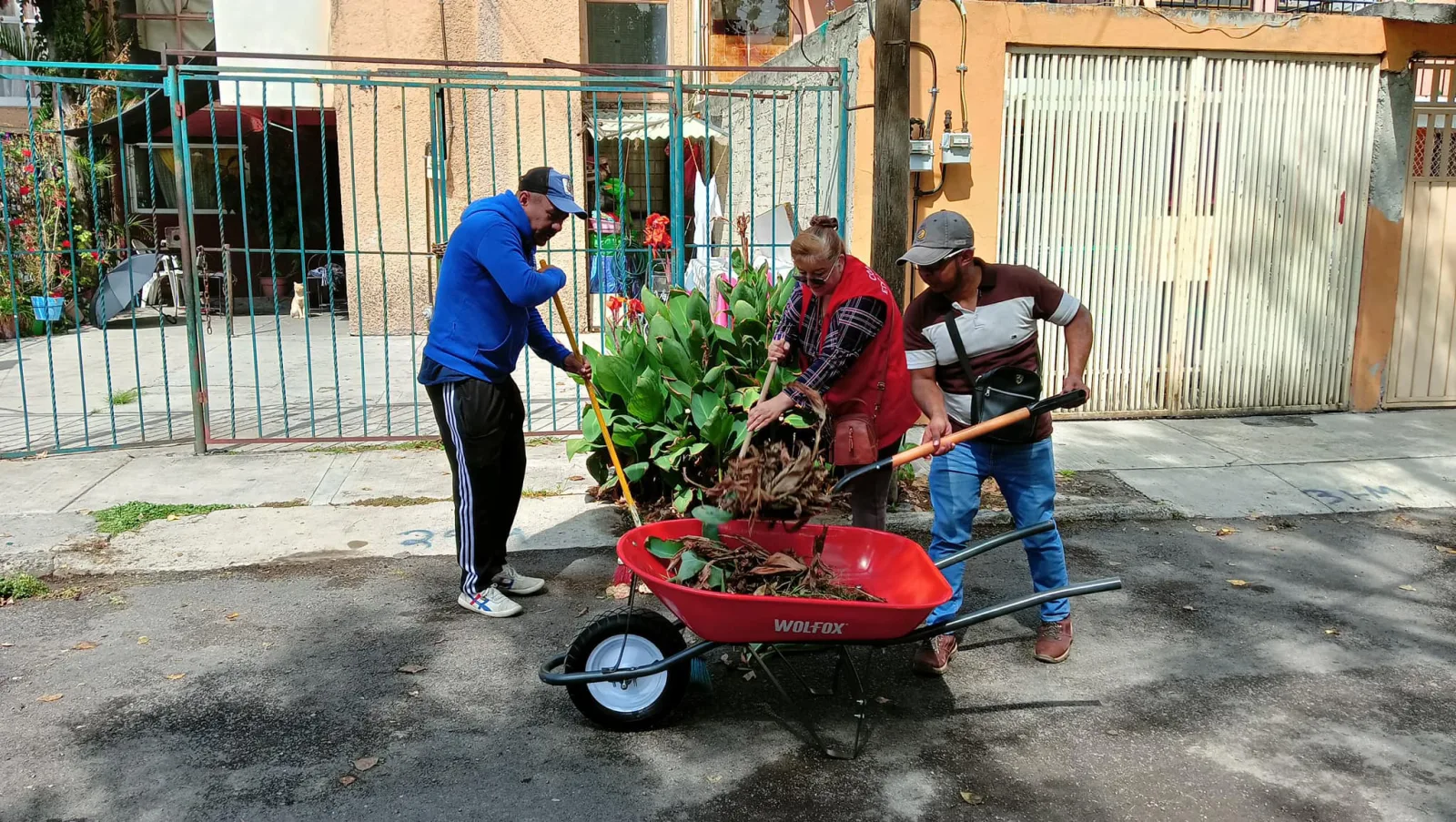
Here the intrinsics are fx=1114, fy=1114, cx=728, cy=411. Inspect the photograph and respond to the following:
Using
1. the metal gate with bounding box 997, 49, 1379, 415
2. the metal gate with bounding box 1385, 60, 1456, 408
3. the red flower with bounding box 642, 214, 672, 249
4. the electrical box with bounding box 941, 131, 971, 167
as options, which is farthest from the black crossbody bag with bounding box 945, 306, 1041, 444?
the metal gate with bounding box 1385, 60, 1456, 408

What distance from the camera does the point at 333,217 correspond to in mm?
17844

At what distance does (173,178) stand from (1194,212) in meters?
16.8

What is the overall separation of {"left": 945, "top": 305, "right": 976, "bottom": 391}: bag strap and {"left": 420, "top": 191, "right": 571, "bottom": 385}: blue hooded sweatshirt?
1.61 m

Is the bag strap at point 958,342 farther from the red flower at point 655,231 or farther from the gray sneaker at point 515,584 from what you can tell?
the red flower at point 655,231

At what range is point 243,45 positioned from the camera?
14727 mm

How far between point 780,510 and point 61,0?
18.2 meters

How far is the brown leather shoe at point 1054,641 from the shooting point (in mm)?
4664

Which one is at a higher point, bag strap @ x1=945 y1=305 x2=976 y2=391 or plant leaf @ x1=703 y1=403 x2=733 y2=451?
bag strap @ x1=945 y1=305 x2=976 y2=391

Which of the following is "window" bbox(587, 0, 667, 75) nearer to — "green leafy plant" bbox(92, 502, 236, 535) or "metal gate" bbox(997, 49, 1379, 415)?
"metal gate" bbox(997, 49, 1379, 415)

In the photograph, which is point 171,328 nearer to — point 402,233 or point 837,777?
point 402,233

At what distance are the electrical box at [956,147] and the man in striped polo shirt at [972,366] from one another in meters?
3.99

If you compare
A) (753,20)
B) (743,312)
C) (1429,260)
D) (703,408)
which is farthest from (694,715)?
(753,20)

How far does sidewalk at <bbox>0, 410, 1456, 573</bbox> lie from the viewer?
6.05 metres

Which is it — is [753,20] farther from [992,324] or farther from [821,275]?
[992,324]
